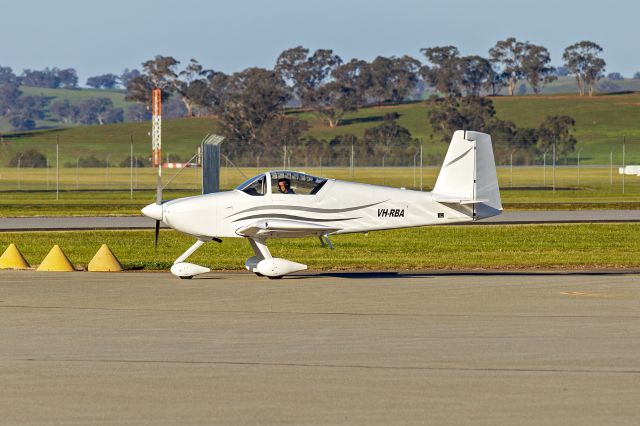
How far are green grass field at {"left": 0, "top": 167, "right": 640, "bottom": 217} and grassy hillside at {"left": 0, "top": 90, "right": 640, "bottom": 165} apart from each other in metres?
33.7

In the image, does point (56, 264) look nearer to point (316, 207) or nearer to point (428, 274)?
point (316, 207)

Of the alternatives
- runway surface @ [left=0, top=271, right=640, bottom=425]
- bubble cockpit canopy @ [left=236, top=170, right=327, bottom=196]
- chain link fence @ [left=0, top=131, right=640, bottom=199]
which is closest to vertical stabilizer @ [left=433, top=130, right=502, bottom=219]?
runway surface @ [left=0, top=271, right=640, bottom=425]

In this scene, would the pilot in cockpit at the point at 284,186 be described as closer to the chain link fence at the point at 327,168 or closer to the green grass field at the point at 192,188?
the green grass field at the point at 192,188

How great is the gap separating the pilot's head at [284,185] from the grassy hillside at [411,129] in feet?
340

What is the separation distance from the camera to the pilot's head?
72.5 feet

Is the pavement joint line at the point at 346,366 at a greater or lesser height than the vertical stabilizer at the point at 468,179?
lesser

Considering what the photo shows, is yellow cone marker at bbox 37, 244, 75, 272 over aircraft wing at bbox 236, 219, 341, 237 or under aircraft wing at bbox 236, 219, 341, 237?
under

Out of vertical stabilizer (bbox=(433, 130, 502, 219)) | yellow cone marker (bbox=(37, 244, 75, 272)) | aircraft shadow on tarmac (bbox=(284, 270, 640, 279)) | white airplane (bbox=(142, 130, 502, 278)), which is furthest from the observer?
yellow cone marker (bbox=(37, 244, 75, 272))

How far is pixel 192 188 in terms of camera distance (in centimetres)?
6844

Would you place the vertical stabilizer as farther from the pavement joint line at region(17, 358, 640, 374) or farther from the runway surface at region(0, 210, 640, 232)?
the runway surface at region(0, 210, 640, 232)

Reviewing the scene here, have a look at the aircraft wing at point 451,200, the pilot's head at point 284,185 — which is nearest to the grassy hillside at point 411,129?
the pilot's head at point 284,185

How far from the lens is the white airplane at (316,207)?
21797 mm

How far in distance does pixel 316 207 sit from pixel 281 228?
2.76ft

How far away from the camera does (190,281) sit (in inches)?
866
